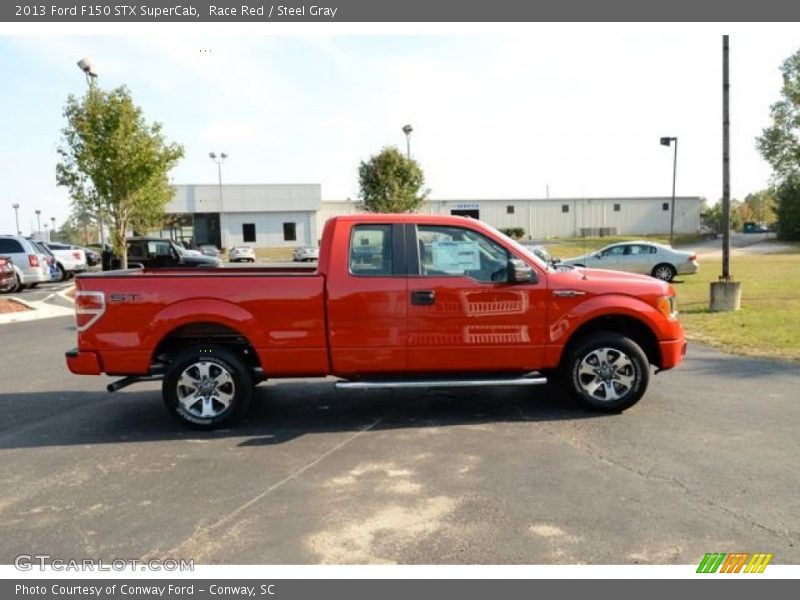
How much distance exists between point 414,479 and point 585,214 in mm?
69655

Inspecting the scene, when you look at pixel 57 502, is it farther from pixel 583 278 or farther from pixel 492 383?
pixel 583 278

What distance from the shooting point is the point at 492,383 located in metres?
5.50

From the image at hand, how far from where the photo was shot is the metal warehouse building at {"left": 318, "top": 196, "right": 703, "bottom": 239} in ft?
220

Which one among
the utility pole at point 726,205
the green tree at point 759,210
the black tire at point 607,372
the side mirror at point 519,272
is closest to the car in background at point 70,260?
the utility pole at point 726,205

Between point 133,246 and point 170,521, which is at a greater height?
point 133,246

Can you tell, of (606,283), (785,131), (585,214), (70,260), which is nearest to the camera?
(606,283)

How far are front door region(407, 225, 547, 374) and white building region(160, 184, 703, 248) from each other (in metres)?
48.2

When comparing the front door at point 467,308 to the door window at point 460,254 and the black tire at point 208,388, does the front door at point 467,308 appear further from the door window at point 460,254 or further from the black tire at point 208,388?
the black tire at point 208,388

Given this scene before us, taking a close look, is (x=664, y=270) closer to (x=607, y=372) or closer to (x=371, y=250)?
(x=607, y=372)

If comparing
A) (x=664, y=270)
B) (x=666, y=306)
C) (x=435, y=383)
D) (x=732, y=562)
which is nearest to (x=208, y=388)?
(x=435, y=383)

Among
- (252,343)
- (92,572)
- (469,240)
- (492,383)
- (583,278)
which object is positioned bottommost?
(92,572)

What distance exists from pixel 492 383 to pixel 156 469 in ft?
9.68

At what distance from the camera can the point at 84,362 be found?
5453mm

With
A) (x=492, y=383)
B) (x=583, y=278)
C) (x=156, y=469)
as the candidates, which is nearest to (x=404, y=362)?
(x=492, y=383)
